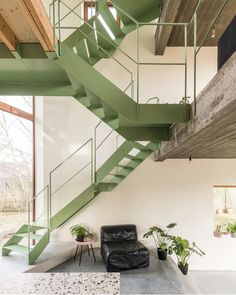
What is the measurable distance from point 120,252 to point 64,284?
3.24 m

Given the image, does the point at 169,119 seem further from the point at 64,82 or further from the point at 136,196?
the point at 136,196

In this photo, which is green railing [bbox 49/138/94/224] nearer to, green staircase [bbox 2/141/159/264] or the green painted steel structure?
green staircase [bbox 2/141/159/264]

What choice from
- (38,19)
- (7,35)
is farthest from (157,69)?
(38,19)

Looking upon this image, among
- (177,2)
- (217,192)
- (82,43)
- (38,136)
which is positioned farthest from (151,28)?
(217,192)

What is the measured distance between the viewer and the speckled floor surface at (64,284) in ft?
4.70

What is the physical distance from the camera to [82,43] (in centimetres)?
360

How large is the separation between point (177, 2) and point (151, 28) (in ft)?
7.41

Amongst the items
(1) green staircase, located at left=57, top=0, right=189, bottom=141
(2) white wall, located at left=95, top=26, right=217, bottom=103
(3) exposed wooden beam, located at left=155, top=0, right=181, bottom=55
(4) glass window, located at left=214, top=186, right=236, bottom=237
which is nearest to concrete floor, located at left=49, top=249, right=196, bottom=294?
(4) glass window, located at left=214, top=186, right=236, bottom=237

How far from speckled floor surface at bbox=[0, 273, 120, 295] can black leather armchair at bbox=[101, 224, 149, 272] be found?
3084 mm

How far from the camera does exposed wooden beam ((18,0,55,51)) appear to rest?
148cm

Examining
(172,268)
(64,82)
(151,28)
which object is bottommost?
(172,268)

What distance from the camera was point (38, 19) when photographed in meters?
1.62

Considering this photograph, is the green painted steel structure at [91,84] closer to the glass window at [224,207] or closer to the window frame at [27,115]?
the window frame at [27,115]

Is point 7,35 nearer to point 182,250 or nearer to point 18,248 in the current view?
point 18,248
